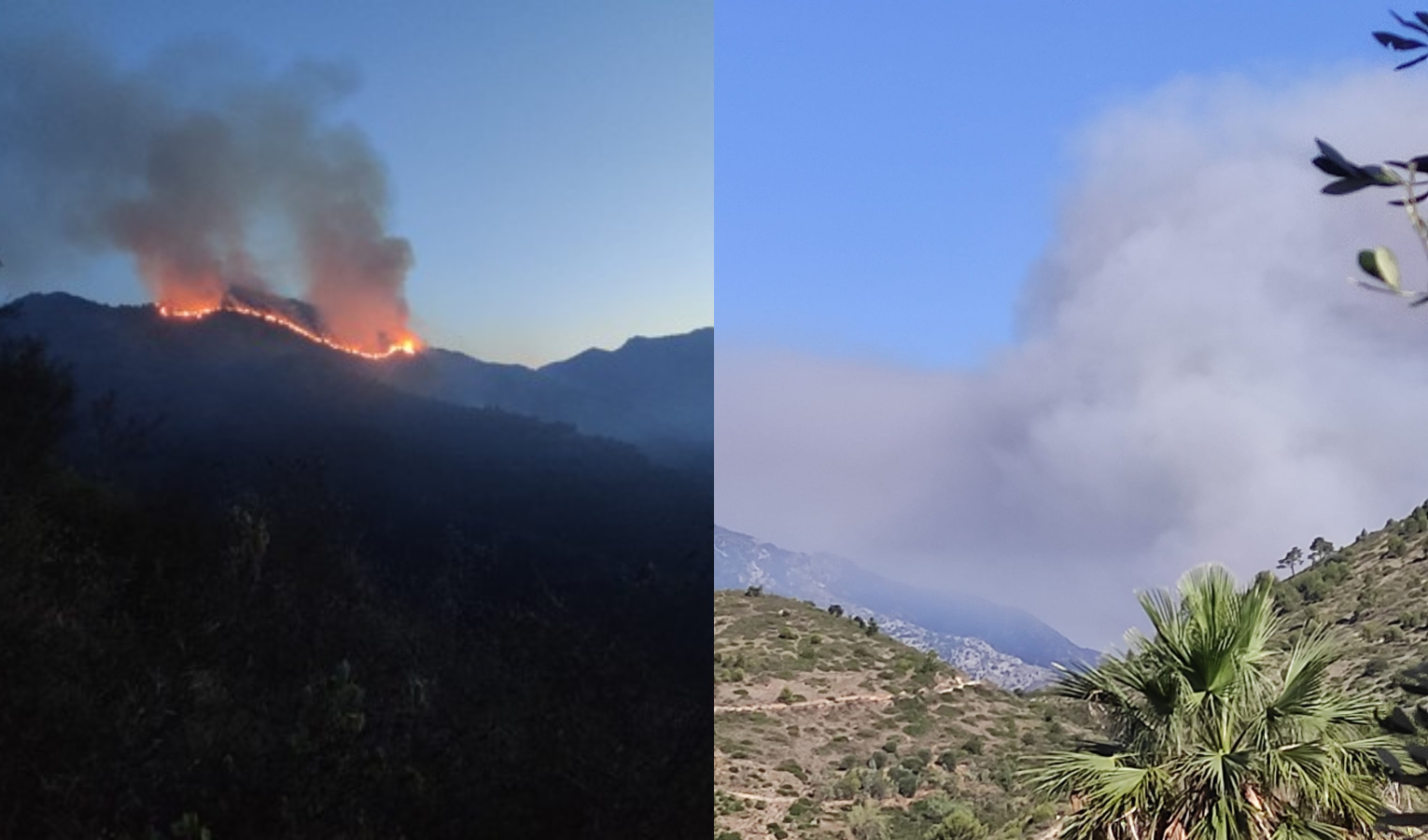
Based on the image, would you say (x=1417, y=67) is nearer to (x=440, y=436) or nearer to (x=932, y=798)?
(x=440, y=436)

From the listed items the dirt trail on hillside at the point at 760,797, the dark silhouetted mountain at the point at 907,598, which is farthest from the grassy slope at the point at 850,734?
the dark silhouetted mountain at the point at 907,598

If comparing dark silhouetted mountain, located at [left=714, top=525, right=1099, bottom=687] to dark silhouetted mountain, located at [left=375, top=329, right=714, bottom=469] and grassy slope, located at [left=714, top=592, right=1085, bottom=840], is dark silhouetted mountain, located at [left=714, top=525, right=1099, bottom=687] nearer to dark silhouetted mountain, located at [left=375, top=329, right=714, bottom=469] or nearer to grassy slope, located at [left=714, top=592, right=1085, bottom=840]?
grassy slope, located at [left=714, top=592, right=1085, bottom=840]

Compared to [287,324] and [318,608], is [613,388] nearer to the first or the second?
[287,324]

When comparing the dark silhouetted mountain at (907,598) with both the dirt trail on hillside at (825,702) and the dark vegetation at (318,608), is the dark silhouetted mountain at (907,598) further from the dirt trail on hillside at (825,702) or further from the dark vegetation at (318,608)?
the dark vegetation at (318,608)

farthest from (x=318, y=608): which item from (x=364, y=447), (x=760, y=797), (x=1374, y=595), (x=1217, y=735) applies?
(x=1374, y=595)

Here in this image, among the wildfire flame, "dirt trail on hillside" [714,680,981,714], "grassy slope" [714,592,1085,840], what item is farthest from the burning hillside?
"dirt trail on hillside" [714,680,981,714]

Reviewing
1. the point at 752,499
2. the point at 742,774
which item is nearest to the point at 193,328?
the point at 742,774
